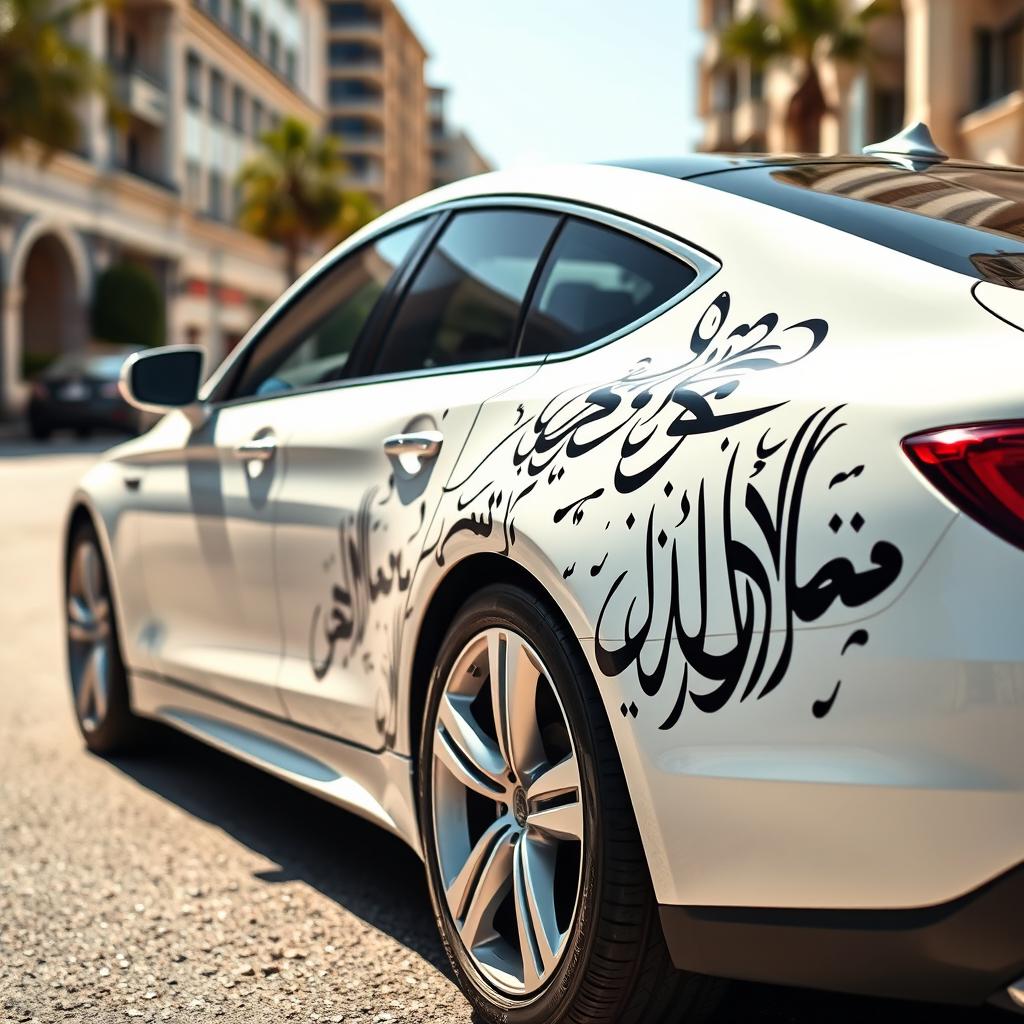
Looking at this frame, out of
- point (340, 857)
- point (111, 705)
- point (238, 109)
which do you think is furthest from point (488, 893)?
point (238, 109)

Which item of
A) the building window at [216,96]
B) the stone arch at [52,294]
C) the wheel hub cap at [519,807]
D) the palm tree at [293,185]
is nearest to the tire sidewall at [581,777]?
the wheel hub cap at [519,807]

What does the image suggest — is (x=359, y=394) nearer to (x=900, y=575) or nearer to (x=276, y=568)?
(x=276, y=568)

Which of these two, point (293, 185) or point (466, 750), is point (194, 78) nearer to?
point (293, 185)

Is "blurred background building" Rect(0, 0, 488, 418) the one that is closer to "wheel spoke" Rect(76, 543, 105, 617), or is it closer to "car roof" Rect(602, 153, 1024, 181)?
"wheel spoke" Rect(76, 543, 105, 617)

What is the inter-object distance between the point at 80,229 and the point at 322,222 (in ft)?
38.3

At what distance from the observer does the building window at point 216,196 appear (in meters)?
50.1

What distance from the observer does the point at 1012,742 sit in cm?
179

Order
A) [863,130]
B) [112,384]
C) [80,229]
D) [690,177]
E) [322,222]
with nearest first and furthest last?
[690,177], [112,384], [863,130], [80,229], [322,222]

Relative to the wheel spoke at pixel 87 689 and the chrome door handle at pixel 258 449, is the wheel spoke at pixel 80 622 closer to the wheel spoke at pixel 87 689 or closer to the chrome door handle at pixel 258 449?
the wheel spoke at pixel 87 689

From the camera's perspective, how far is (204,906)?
3.39 meters

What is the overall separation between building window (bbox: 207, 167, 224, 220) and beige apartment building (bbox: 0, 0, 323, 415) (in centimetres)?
7

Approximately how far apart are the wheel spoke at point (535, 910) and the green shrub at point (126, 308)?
39.2 m

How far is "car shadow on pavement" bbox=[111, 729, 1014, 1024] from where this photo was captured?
271cm

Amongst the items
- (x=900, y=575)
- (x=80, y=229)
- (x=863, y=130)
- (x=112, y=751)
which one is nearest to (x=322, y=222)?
(x=80, y=229)
